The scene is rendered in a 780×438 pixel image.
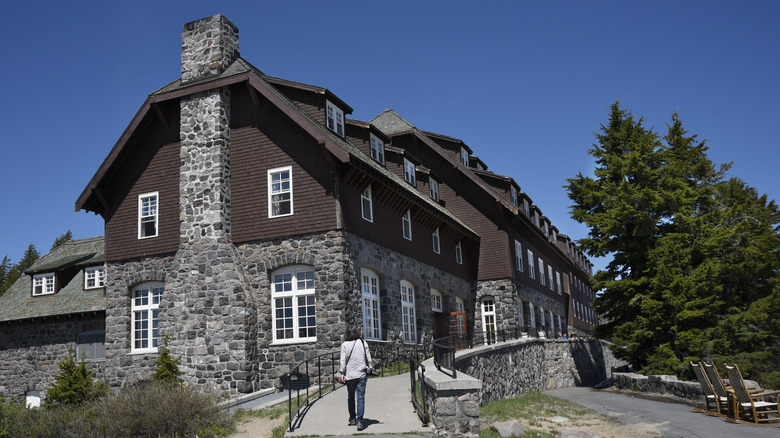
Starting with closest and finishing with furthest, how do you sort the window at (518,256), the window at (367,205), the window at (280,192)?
the window at (280,192) → the window at (367,205) → the window at (518,256)

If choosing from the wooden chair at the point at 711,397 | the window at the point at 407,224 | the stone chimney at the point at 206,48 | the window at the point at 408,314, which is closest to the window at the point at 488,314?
the window at the point at 408,314

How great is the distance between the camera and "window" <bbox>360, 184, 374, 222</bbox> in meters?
22.6

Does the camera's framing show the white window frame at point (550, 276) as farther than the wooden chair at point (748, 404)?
Yes

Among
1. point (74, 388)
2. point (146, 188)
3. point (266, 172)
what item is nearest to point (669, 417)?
point (266, 172)

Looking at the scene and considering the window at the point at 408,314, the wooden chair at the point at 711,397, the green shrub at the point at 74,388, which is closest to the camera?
the wooden chair at the point at 711,397

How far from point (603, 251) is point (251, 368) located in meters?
17.2

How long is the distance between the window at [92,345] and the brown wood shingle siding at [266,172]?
34.4ft

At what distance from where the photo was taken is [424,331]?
2619cm

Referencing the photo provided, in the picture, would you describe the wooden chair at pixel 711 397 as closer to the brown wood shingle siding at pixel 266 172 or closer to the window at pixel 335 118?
the brown wood shingle siding at pixel 266 172

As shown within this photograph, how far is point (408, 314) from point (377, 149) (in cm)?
694

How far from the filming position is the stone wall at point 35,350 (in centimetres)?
2856

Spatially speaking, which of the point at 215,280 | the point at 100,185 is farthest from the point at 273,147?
the point at 100,185

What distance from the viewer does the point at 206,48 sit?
2392 centimetres

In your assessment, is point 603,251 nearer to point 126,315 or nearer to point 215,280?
point 215,280
